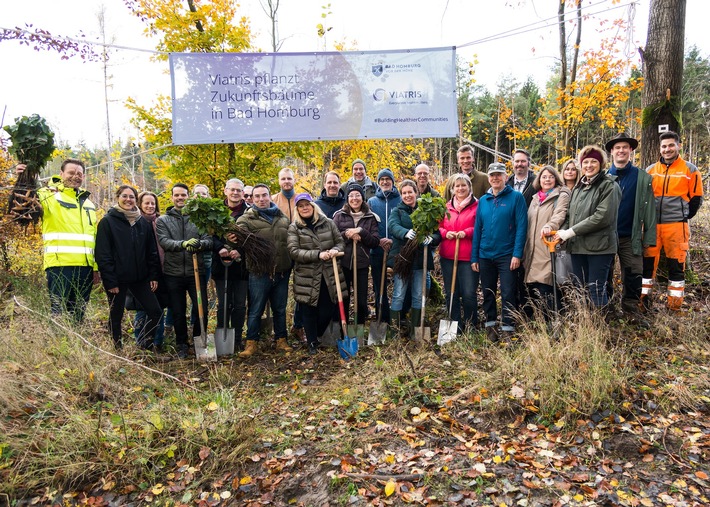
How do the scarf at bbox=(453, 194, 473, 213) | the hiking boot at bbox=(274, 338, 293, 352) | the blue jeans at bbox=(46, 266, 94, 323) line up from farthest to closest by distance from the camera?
the hiking boot at bbox=(274, 338, 293, 352), the scarf at bbox=(453, 194, 473, 213), the blue jeans at bbox=(46, 266, 94, 323)

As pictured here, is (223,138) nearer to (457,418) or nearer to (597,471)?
(457,418)

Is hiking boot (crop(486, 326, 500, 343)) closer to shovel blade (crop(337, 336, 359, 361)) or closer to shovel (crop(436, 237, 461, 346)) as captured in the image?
shovel (crop(436, 237, 461, 346))

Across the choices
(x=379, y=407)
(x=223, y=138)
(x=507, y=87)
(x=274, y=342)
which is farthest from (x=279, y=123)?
(x=507, y=87)

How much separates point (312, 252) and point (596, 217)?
3.34 metres

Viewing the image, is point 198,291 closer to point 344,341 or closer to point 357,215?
point 344,341

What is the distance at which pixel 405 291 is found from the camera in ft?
19.8

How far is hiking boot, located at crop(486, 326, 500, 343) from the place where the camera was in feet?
17.5

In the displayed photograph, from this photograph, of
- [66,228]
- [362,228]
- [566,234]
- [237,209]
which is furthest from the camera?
[237,209]

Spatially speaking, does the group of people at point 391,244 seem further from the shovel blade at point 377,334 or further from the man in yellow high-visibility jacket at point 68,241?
the shovel blade at point 377,334

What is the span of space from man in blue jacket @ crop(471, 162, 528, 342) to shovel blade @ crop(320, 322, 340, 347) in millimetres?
2073

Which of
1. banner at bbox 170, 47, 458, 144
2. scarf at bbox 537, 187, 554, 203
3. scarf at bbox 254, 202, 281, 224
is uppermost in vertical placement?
banner at bbox 170, 47, 458, 144

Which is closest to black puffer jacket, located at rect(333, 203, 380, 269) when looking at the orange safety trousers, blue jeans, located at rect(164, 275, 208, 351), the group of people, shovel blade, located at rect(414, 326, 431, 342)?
the group of people

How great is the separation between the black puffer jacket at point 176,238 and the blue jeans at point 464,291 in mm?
3208

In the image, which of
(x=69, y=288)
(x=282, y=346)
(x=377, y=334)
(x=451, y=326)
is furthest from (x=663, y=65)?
(x=69, y=288)
